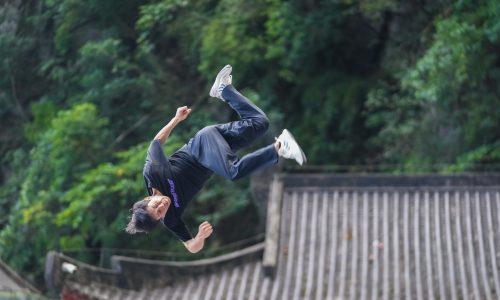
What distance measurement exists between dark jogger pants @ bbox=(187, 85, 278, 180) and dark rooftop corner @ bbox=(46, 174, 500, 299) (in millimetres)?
5380

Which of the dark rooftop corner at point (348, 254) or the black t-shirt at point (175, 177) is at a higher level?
the black t-shirt at point (175, 177)

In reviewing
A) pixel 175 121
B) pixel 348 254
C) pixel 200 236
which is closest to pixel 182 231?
pixel 200 236

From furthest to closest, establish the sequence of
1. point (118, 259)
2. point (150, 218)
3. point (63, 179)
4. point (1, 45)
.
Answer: point (1, 45) < point (63, 179) < point (118, 259) < point (150, 218)

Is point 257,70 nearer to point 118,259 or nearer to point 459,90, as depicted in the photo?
point 459,90

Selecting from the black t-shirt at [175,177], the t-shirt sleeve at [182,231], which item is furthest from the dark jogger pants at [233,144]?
the t-shirt sleeve at [182,231]

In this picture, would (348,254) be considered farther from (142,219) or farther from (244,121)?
(142,219)

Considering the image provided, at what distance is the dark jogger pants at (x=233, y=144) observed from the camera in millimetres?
8109

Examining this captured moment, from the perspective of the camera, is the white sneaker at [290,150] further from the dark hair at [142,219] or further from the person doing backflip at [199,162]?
the dark hair at [142,219]

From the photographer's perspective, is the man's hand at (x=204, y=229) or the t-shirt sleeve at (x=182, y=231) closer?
the man's hand at (x=204, y=229)

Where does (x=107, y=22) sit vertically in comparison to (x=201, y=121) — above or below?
above

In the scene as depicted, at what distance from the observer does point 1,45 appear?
1667 cm

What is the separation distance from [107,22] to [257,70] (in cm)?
233

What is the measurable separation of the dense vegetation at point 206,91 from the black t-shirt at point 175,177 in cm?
664

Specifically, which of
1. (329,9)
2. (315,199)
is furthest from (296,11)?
(315,199)
